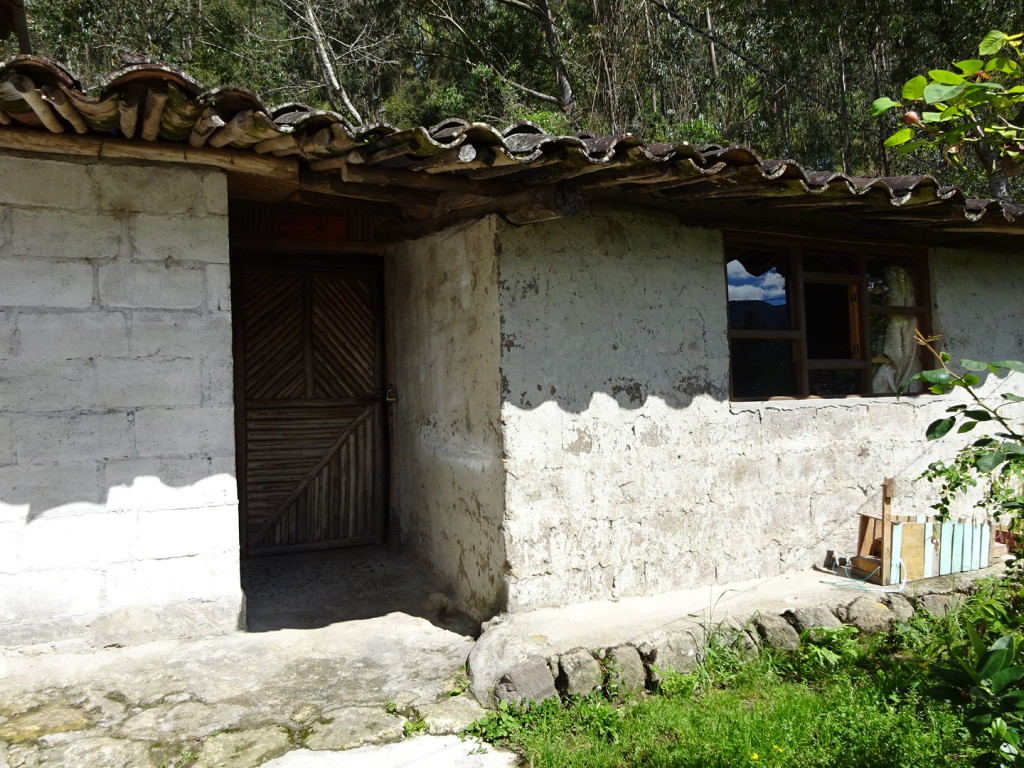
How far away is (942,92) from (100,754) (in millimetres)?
3518

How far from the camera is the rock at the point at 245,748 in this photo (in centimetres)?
293

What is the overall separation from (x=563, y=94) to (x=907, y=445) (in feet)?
34.1

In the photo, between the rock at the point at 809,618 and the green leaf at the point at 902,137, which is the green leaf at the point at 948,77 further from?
the rock at the point at 809,618

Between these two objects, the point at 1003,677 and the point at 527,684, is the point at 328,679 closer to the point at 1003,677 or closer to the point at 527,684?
the point at 527,684

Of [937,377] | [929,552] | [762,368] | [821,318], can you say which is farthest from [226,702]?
[821,318]

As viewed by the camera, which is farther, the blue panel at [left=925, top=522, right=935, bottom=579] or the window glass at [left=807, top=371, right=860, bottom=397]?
the window glass at [left=807, top=371, right=860, bottom=397]

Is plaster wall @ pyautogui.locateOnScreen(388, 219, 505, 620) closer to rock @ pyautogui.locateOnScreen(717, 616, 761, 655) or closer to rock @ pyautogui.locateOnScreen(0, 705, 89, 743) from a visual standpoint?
rock @ pyautogui.locateOnScreen(717, 616, 761, 655)

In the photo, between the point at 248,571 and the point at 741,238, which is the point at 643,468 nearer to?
the point at 741,238

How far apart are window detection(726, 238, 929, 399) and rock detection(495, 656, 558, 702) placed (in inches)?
95.5

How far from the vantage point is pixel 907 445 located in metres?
5.55

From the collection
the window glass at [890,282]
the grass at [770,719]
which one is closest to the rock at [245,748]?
the grass at [770,719]

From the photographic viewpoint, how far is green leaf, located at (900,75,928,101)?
1895mm

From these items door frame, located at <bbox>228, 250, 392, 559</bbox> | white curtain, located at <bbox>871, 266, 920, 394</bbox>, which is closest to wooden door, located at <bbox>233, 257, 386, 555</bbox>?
door frame, located at <bbox>228, 250, 392, 559</bbox>

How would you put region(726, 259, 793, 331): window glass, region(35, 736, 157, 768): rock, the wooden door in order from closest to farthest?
region(35, 736, 157, 768): rock < region(726, 259, 793, 331): window glass < the wooden door
